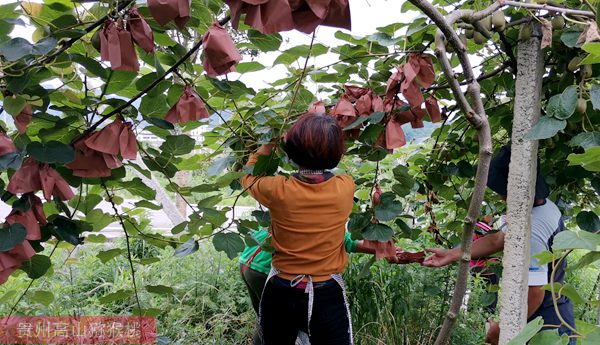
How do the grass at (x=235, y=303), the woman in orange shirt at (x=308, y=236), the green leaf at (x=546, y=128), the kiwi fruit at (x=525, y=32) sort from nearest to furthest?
the green leaf at (x=546, y=128), the kiwi fruit at (x=525, y=32), the woman in orange shirt at (x=308, y=236), the grass at (x=235, y=303)

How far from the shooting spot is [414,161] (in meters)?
1.74

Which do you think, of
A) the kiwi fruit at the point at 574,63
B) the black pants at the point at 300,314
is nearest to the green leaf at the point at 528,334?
the kiwi fruit at the point at 574,63

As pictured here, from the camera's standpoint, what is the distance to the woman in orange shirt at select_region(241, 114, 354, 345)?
1.34m

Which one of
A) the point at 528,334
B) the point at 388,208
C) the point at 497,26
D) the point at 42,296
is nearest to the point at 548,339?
the point at 528,334

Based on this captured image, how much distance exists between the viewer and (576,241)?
585 mm

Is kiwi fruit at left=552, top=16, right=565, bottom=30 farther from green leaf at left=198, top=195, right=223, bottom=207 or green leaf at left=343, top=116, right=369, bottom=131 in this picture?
green leaf at left=198, top=195, right=223, bottom=207

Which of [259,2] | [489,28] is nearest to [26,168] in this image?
[259,2]

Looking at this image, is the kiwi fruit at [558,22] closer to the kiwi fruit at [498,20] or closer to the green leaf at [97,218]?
the kiwi fruit at [498,20]

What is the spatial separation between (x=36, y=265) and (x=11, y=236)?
23 cm

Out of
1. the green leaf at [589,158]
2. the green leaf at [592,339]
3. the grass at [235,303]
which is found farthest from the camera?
the grass at [235,303]

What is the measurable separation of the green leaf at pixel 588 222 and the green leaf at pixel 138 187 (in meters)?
1.11

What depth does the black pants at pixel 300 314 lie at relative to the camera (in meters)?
1.51

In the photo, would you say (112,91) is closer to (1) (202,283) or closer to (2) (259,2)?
(2) (259,2)

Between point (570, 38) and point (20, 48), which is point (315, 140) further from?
point (20, 48)
